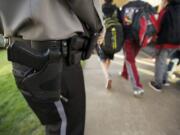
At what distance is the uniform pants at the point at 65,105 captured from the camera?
1515mm

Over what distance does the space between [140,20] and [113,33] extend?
0.45 metres

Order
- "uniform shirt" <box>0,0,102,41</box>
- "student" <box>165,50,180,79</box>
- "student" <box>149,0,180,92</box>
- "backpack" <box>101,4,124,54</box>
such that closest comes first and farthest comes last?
"uniform shirt" <box>0,0,102,41</box>, "backpack" <box>101,4,124,54</box>, "student" <box>149,0,180,92</box>, "student" <box>165,50,180,79</box>

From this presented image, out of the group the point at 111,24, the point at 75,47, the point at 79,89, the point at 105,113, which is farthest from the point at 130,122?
the point at 75,47

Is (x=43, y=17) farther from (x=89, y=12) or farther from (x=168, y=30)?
(x=168, y=30)

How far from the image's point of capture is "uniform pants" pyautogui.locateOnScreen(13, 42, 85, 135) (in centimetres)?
151

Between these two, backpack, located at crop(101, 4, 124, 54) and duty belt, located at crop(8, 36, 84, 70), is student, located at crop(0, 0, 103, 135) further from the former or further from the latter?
backpack, located at crop(101, 4, 124, 54)

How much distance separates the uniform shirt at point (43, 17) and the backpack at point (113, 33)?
2.32 meters

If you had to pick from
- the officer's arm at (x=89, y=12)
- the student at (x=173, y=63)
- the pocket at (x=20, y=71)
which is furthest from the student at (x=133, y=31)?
the pocket at (x=20, y=71)

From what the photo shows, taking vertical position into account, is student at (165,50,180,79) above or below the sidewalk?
above

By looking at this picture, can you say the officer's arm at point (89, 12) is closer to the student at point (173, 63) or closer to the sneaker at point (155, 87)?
the sneaker at point (155, 87)

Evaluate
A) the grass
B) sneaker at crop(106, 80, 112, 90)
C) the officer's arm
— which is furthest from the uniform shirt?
sneaker at crop(106, 80, 112, 90)

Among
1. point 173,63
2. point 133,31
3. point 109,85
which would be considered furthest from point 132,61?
point 173,63

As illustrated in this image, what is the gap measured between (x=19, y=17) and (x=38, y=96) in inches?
18.9

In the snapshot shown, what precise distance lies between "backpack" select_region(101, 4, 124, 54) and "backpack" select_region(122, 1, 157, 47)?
0.15 metres
